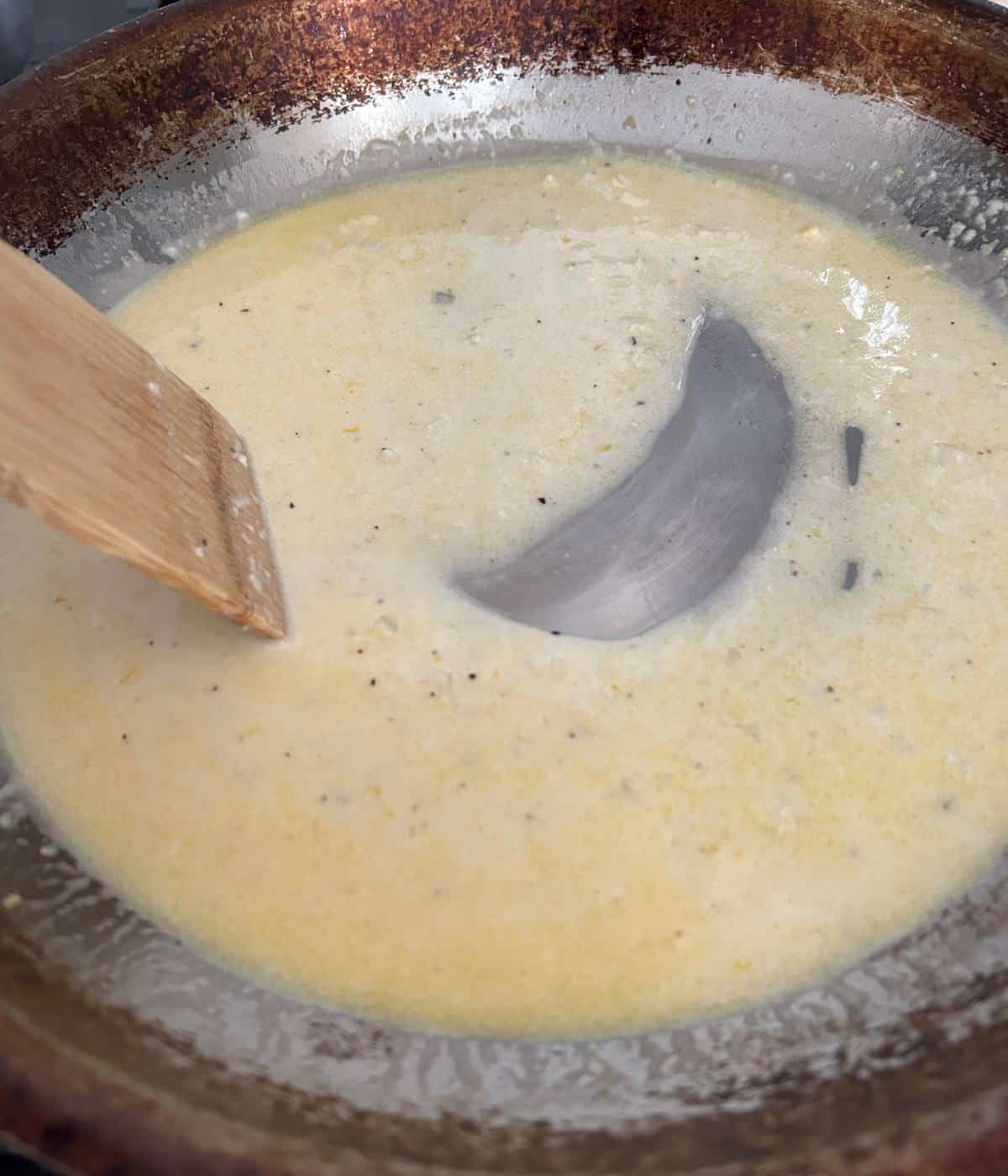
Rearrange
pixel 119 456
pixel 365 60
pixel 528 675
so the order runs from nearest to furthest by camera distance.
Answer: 1. pixel 119 456
2. pixel 528 675
3. pixel 365 60

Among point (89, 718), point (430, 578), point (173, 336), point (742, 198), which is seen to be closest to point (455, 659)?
point (430, 578)

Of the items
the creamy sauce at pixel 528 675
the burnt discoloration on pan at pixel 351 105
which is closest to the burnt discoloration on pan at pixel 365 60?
the burnt discoloration on pan at pixel 351 105

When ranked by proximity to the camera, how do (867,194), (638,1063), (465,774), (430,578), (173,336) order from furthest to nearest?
(867,194), (173,336), (430,578), (465,774), (638,1063)

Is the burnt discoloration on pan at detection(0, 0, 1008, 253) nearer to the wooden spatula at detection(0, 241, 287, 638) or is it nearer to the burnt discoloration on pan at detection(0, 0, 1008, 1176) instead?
the burnt discoloration on pan at detection(0, 0, 1008, 1176)

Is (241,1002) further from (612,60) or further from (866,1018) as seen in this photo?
(612,60)

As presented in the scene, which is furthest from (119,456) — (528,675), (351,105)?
(351,105)

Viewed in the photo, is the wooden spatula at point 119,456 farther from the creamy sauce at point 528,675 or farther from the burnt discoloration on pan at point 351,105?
the burnt discoloration on pan at point 351,105

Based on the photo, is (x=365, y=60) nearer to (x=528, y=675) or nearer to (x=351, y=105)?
(x=351, y=105)
